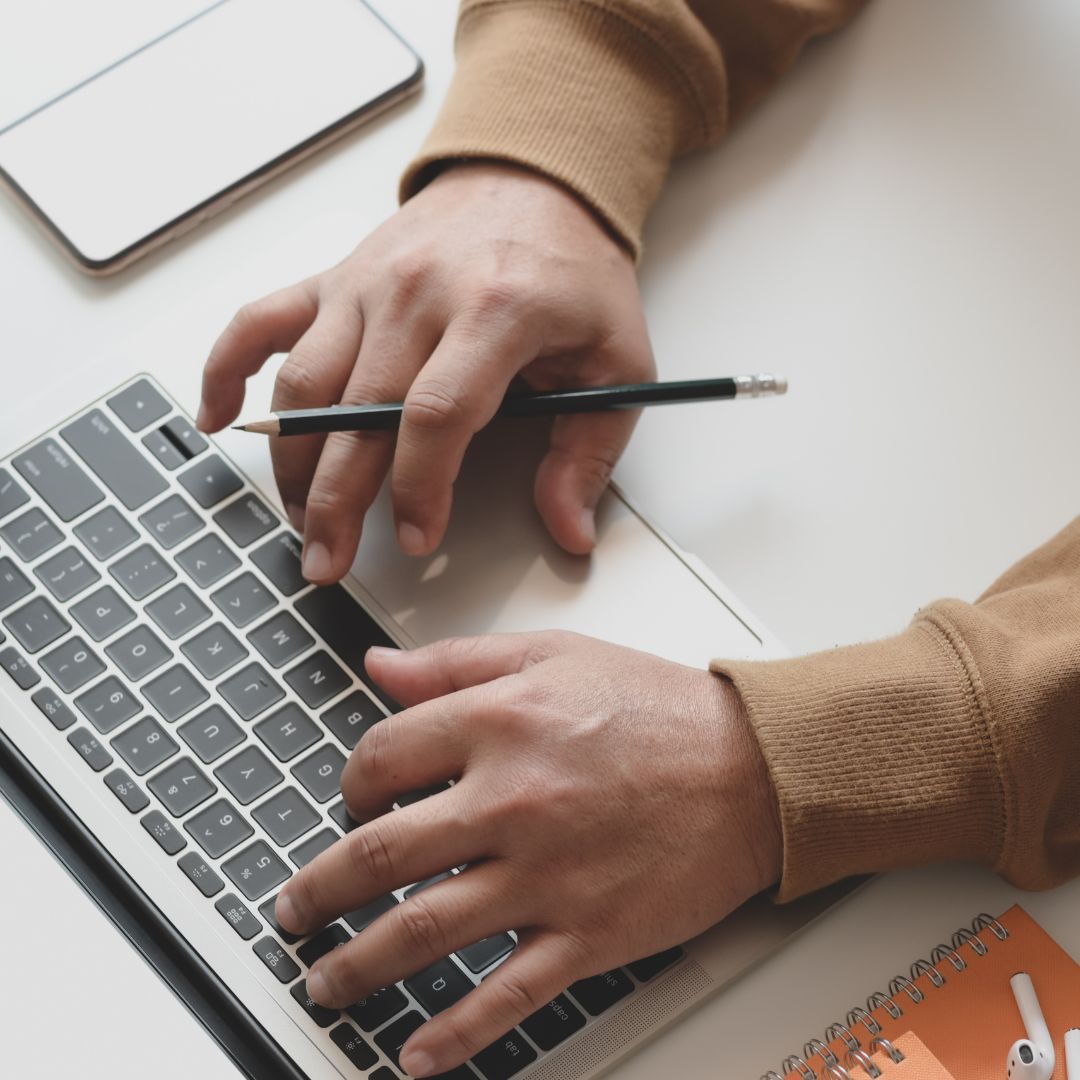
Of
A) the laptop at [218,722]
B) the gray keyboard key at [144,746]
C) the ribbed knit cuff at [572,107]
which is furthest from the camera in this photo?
the ribbed knit cuff at [572,107]

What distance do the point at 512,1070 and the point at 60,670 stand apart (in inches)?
11.1

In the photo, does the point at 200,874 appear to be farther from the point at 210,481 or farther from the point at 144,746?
the point at 210,481

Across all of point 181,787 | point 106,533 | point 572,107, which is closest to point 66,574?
point 106,533

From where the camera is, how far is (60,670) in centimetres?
62

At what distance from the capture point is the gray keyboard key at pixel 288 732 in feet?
1.97

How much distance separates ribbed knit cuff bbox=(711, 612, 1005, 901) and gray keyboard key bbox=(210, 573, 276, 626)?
9.1 inches

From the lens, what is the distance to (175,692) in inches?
24.1

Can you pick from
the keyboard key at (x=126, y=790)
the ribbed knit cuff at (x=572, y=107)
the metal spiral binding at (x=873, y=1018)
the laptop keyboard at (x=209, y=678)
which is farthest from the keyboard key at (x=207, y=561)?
the metal spiral binding at (x=873, y=1018)

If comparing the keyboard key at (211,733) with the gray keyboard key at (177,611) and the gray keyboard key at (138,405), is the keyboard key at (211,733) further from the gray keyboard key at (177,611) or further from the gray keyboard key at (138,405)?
the gray keyboard key at (138,405)

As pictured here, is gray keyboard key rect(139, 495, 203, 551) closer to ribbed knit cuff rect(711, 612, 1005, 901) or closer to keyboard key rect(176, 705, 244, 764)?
keyboard key rect(176, 705, 244, 764)

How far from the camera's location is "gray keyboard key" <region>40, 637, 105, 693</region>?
61 centimetres

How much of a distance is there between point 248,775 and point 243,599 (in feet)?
0.31

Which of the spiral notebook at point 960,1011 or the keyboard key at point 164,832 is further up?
the keyboard key at point 164,832

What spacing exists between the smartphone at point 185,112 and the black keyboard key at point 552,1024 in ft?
1.56
